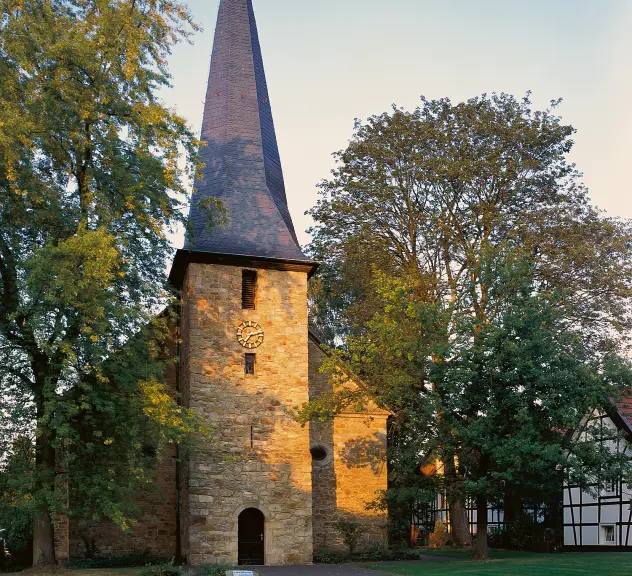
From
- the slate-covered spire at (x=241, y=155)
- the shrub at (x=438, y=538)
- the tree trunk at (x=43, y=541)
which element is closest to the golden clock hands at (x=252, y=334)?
the slate-covered spire at (x=241, y=155)

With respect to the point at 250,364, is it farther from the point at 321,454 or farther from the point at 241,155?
the point at 241,155

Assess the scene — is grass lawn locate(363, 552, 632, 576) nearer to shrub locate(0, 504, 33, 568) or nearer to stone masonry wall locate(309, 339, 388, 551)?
stone masonry wall locate(309, 339, 388, 551)

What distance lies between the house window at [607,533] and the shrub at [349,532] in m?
8.40

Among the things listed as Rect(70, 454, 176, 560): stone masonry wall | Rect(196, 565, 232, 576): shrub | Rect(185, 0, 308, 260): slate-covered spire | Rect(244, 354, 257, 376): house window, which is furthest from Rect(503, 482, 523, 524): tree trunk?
Rect(196, 565, 232, 576): shrub

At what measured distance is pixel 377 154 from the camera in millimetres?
30016

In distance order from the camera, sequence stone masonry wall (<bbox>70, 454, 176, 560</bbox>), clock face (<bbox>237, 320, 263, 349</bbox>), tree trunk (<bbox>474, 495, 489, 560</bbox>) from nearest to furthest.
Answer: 1. tree trunk (<bbox>474, 495, 489, 560</bbox>)
2. stone masonry wall (<bbox>70, 454, 176, 560</bbox>)
3. clock face (<bbox>237, 320, 263, 349</bbox>)

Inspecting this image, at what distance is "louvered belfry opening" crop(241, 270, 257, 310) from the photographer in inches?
965

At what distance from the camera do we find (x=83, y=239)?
16609 millimetres

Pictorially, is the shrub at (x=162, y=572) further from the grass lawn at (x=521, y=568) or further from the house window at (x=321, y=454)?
the house window at (x=321, y=454)

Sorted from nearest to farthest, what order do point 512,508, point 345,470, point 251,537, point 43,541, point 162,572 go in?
point 162,572 → point 43,541 → point 251,537 → point 345,470 → point 512,508

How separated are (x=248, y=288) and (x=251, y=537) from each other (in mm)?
7253

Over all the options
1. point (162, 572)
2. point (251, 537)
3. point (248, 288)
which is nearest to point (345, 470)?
point (251, 537)

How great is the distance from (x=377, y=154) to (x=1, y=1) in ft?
49.3

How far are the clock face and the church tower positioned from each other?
0.03 metres
